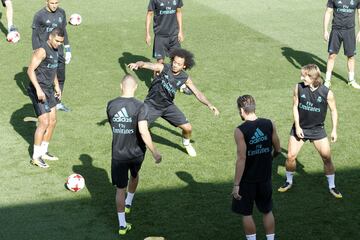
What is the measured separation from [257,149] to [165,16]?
794 centimetres

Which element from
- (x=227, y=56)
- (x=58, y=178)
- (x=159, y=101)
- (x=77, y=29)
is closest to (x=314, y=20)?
(x=227, y=56)

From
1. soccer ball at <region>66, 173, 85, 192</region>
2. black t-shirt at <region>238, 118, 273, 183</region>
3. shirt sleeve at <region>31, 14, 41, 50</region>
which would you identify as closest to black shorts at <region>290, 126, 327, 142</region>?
black t-shirt at <region>238, 118, 273, 183</region>

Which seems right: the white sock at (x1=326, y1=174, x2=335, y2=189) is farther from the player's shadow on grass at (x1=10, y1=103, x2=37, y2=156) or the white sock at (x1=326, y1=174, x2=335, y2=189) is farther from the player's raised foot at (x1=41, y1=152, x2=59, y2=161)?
the player's shadow on grass at (x1=10, y1=103, x2=37, y2=156)

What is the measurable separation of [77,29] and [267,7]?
273 inches

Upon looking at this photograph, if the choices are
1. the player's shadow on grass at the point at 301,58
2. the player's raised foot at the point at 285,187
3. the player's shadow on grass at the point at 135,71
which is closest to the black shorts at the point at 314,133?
the player's raised foot at the point at 285,187

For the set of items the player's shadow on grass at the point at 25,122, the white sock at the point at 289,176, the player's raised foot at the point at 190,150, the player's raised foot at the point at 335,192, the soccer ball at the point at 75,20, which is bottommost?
the player's shadow on grass at the point at 25,122

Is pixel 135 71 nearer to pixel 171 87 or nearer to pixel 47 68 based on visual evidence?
pixel 171 87

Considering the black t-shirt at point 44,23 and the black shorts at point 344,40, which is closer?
the black t-shirt at point 44,23

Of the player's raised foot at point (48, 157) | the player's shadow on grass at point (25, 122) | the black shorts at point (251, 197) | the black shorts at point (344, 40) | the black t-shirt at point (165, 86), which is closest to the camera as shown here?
the black shorts at point (251, 197)

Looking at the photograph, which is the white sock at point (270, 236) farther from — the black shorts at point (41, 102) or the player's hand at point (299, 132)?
the black shorts at point (41, 102)

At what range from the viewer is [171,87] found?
43.2 feet

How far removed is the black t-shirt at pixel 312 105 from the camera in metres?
11.6

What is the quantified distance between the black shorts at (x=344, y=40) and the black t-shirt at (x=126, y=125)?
8160 millimetres

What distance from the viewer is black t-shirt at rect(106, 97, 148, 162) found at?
10.3 m
